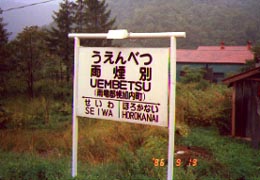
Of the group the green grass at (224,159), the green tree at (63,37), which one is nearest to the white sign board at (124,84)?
the green grass at (224,159)

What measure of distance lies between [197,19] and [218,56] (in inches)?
1276

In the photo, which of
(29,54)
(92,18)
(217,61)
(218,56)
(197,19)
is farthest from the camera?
(197,19)

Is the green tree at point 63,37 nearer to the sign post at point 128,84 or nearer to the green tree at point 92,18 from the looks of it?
the green tree at point 92,18

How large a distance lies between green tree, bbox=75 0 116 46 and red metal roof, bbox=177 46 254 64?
884 cm

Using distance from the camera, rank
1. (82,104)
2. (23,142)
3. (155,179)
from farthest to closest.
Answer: (23,142) → (155,179) → (82,104)

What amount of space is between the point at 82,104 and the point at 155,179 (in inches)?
64.0

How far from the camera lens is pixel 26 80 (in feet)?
84.2

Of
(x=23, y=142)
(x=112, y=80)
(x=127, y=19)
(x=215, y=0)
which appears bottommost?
(x=23, y=142)

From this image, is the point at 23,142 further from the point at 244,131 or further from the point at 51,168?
the point at 244,131

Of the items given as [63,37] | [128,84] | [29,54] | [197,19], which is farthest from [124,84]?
[197,19]

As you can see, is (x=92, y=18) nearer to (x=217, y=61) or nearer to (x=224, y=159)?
(x=217, y=61)

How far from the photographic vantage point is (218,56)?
35.1m

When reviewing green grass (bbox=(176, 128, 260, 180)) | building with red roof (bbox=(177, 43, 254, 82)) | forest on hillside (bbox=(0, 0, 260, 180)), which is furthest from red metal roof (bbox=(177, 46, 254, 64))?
green grass (bbox=(176, 128, 260, 180))

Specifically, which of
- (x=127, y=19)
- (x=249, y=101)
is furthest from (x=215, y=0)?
(x=249, y=101)
